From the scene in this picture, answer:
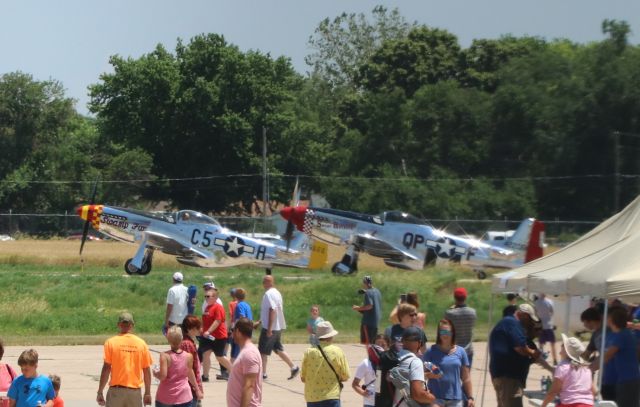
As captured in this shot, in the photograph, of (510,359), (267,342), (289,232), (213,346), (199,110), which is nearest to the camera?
(510,359)

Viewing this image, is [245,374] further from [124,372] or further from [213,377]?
[213,377]

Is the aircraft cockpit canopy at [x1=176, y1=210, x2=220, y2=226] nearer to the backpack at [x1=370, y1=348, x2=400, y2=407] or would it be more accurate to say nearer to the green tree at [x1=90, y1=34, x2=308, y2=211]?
the green tree at [x1=90, y1=34, x2=308, y2=211]

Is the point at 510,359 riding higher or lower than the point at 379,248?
lower

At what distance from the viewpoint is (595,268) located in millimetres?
11188

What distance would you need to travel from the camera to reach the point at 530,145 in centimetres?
5531

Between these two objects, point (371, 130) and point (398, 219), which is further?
point (371, 130)

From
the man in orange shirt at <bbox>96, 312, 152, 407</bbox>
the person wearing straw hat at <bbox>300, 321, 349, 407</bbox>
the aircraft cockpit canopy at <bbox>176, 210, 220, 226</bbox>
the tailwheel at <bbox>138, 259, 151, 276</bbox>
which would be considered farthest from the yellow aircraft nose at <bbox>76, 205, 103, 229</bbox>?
the person wearing straw hat at <bbox>300, 321, 349, 407</bbox>

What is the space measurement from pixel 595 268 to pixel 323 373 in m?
3.15

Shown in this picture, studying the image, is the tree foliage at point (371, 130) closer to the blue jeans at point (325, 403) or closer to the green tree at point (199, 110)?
the green tree at point (199, 110)

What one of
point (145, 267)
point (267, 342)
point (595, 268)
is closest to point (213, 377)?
point (267, 342)

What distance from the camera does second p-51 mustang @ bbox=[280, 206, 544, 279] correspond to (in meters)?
37.9

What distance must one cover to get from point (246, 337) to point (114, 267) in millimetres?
39849

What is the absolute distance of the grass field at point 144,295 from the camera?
25891 millimetres

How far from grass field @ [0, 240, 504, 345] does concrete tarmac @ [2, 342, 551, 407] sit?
7.01 feet
